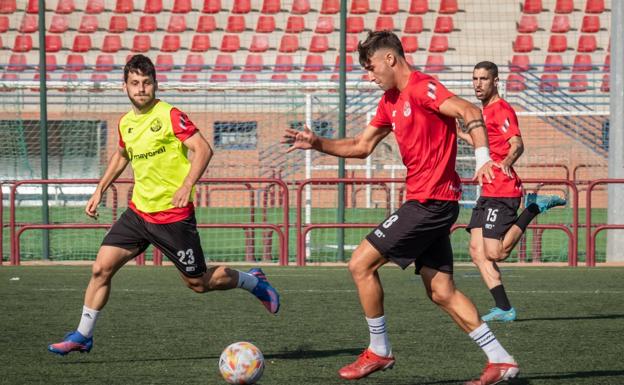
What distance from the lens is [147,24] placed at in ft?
87.5

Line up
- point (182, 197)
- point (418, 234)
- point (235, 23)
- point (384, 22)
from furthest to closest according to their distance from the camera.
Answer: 1. point (235, 23)
2. point (384, 22)
3. point (182, 197)
4. point (418, 234)

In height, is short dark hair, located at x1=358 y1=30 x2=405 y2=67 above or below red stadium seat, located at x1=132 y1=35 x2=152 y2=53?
below

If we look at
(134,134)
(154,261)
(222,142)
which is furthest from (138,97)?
(222,142)

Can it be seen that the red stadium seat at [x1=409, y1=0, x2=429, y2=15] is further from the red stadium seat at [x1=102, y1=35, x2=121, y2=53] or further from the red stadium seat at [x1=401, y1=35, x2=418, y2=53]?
the red stadium seat at [x1=102, y1=35, x2=121, y2=53]

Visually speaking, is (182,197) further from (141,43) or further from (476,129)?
(141,43)

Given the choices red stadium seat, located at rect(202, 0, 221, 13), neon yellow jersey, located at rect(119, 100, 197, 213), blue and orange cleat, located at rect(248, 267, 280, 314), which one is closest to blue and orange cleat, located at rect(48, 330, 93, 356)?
neon yellow jersey, located at rect(119, 100, 197, 213)

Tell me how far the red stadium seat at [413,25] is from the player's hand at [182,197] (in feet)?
64.2

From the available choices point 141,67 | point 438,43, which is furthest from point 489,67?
point 438,43

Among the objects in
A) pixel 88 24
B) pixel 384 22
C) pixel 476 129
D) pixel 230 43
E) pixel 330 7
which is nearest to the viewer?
pixel 476 129

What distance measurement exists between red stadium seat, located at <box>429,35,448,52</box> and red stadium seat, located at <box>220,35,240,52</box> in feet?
15.7

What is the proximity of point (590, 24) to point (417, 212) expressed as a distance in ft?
68.9

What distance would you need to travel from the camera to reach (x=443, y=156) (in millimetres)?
5793

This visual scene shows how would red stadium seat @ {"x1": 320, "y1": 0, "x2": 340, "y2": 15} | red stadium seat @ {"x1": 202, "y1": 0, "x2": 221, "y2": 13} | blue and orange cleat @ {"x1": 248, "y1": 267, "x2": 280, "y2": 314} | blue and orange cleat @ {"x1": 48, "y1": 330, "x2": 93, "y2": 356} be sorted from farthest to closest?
1. red stadium seat @ {"x1": 202, "y1": 0, "x2": 221, "y2": 13}
2. red stadium seat @ {"x1": 320, "y1": 0, "x2": 340, "y2": 15}
3. blue and orange cleat @ {"x1": 248, "y1": 267, "x2": 280, "y2": 314}
4. blue and orange cleat @ {"x1": 48, "y1": 330, "x2": 93, "y2": 356}

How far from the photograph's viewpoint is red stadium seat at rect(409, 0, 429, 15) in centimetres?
2575
